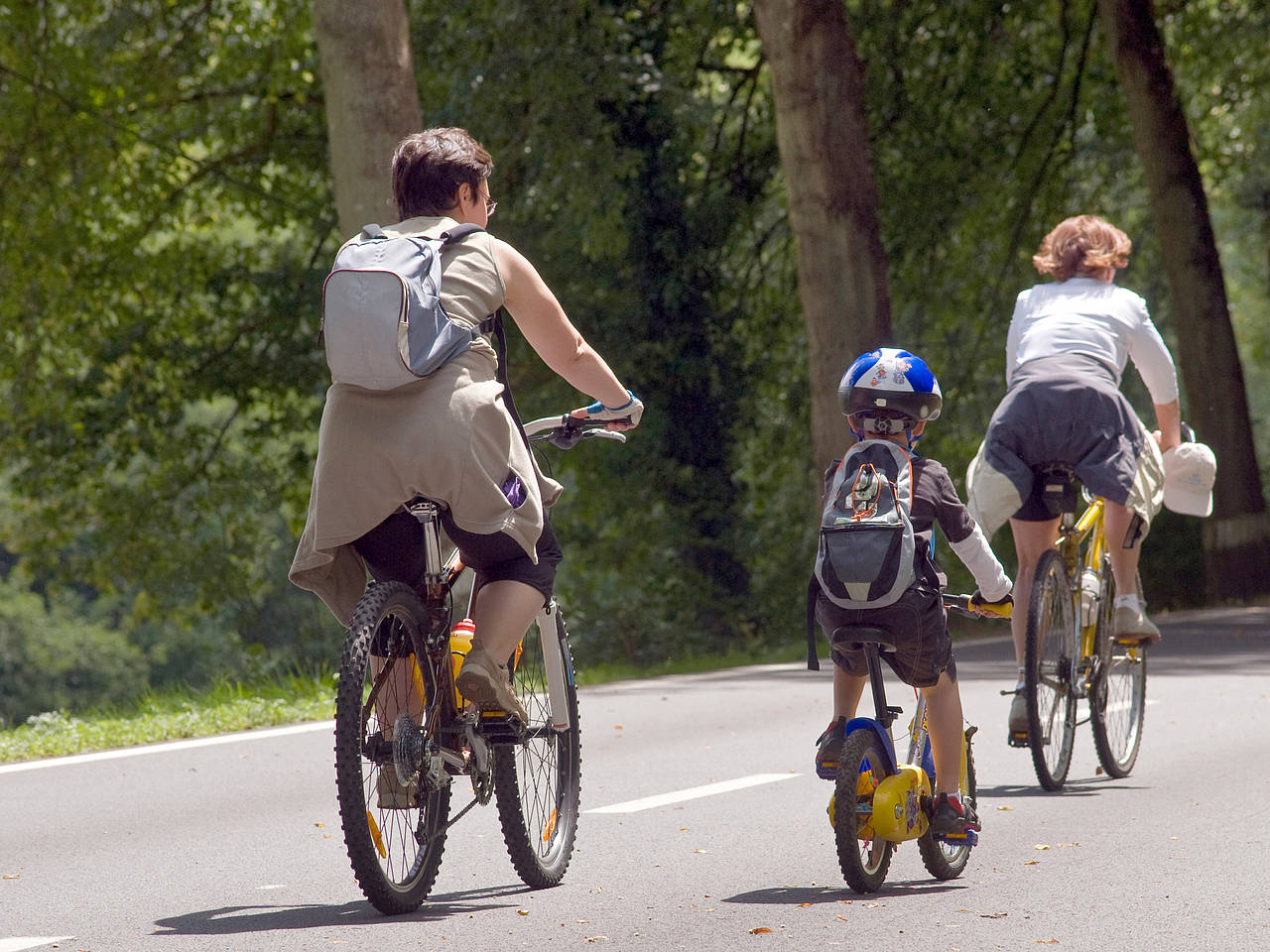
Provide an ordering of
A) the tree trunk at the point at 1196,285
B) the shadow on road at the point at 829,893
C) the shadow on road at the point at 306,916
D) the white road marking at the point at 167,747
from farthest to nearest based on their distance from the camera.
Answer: the tree trunk at the point at 1196,285, the white road marking at the point at 167,747, the shadow on road at the point at 829,893, the shadow on road at the point at 306,916

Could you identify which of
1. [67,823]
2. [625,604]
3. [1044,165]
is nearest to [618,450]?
[625,604]

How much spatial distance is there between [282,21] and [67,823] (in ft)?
51.7

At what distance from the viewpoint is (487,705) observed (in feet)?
15.8

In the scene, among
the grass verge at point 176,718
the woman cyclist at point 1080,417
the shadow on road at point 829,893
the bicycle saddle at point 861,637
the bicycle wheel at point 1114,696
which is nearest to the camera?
the bicycle saddle at point 861,637

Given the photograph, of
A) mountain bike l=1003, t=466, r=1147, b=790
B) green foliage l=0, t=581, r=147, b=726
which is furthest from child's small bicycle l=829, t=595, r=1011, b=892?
green foliage l=0, t=581, r=147, b=726

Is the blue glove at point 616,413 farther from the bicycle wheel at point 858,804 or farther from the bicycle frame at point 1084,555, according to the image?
the bicycle frame at point 1084,555

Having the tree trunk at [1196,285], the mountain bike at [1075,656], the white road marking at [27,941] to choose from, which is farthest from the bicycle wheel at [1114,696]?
the tree trunk at [1196,285]

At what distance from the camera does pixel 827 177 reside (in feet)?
49.1

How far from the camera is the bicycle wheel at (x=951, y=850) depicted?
520cm

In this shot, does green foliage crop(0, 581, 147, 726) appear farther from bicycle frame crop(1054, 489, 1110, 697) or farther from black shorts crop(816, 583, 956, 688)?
black shorts crop(816, 583, 956, 688)

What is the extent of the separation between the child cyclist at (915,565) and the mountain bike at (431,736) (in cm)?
73

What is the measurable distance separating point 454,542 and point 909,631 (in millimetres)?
1226

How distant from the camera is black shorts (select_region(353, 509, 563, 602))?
4.79 m

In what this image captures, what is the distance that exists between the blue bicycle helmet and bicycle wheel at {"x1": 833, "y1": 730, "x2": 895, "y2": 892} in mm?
866
